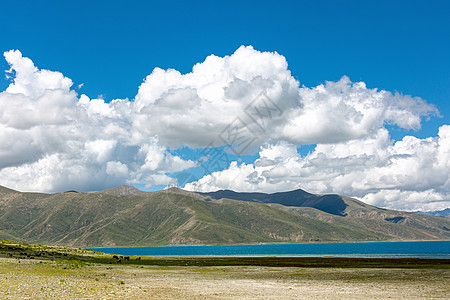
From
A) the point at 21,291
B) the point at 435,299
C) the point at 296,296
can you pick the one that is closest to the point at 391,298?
the point at 435,299

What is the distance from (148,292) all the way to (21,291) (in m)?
12.4

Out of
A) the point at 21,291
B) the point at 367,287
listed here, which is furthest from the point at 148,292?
the point at 367,287

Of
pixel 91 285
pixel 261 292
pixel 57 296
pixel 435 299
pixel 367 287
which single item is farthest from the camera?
pixel 367 287

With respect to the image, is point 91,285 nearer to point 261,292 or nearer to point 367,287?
point 261,292

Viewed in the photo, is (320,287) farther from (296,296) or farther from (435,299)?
(435,299)

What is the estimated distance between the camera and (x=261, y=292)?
46.0m

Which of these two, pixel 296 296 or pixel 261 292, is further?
pixel 261 292

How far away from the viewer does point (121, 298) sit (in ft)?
117

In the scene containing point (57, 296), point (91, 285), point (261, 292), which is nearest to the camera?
point (57, 296)

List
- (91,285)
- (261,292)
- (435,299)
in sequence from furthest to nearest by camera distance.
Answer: (261,292) → (91,285) → (435,299)

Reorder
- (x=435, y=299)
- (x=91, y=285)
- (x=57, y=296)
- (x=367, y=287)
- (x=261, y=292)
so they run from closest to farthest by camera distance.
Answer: (x=57, y=296), (x=435, y=299), (x=91, y=285), (x=261, y=292), (x=367, y=287)

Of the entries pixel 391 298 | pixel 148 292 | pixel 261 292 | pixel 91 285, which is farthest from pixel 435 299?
pixel 91 285

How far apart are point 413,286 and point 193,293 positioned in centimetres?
3070

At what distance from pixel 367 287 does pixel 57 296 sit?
39.1 meters
